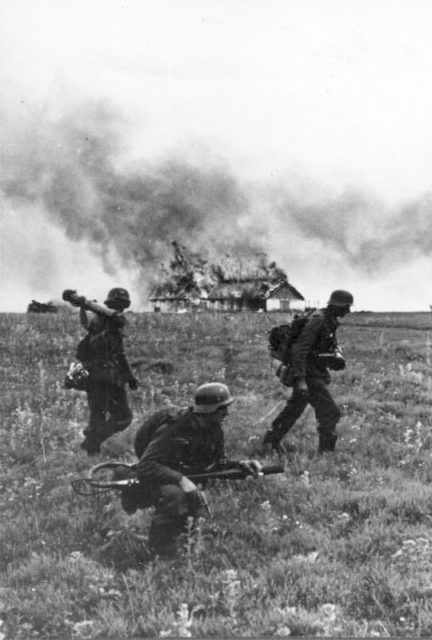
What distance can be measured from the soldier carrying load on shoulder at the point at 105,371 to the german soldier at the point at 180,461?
2.54 metres

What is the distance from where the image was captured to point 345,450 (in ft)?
26.0

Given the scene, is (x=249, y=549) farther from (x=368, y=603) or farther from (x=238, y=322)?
(x=238, y=322)

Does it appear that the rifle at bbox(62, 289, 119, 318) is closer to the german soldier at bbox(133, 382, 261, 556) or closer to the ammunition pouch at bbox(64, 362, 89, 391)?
the ammunition pouch at bbox(64, 362, 89, 391)

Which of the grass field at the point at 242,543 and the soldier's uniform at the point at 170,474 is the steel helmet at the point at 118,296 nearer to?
the grass field at the point at 242,543

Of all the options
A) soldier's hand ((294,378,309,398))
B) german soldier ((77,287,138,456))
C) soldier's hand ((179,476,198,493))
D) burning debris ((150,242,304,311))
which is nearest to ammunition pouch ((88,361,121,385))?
german soldier ((77,287,138,456))

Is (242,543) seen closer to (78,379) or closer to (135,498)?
(135,498)

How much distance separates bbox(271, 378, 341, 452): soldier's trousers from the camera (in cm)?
775

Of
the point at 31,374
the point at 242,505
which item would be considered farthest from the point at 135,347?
the point at 242,505

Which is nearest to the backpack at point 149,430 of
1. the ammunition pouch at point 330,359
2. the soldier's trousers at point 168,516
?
the soldier's trousers at point 168,516

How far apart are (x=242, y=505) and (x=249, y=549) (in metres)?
0.93

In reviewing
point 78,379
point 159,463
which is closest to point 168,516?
point 159,463

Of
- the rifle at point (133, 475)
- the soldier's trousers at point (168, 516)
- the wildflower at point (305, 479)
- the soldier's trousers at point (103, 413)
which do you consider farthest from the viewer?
the soldier's trousers at point (103, 413)

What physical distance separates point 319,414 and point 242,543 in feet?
9.48

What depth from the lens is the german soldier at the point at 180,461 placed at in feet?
16.4
